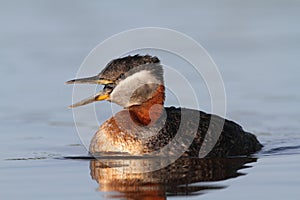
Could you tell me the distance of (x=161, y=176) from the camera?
1559 centimetres

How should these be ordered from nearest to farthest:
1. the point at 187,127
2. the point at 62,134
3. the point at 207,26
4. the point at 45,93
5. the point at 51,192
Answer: the point at 51,192
the point at 187,127
the point at 62,134
the point at 45,93
the point at 207,26

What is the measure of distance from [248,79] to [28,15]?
25.1 feet

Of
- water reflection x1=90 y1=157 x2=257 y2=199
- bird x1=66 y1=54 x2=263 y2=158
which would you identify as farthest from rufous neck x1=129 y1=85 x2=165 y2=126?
water reflection x1=90 y1=157 x2=257 y2=199

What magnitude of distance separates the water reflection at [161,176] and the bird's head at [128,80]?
48.6 inches

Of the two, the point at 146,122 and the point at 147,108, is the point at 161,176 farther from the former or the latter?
the point at 147,108

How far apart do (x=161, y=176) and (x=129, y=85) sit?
2.80 meters

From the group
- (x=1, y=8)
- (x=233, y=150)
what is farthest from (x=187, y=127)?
(x=1, y=8)

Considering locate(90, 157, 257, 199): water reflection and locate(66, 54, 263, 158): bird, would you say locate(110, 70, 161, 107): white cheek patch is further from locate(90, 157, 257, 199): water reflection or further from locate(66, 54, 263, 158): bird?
locate(90, 157, 257, 199): water reflection

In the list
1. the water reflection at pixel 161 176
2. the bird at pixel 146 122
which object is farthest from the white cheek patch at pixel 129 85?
the water reflection at pixel 161 176

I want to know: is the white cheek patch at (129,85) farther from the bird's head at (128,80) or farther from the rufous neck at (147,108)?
the rufous neck at (147,108)

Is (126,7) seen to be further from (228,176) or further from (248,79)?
(228,176)

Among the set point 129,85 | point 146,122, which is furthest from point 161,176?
point 129,85

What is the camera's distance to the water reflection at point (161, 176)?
14290 millimetres

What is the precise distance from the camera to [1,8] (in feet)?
92.7
